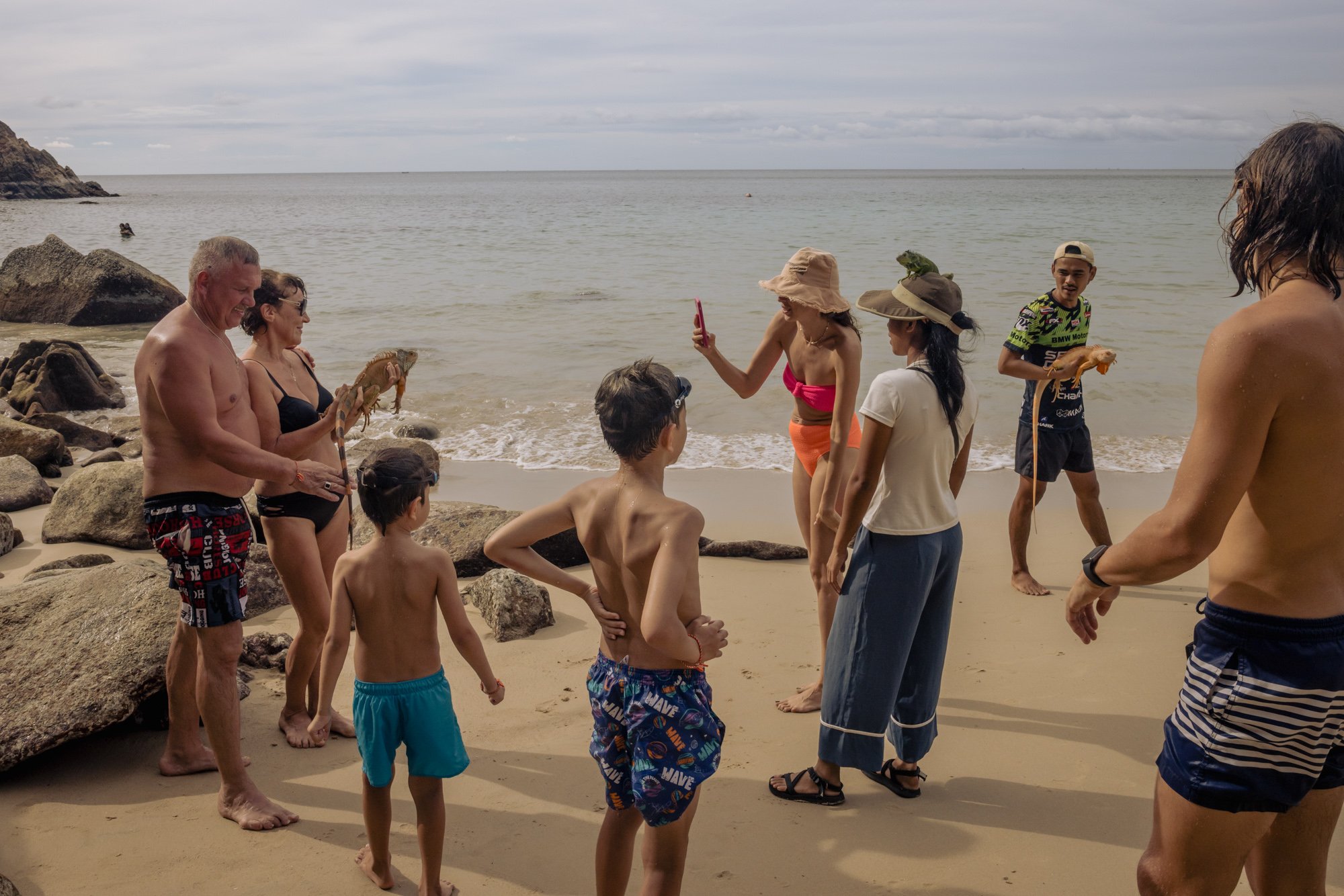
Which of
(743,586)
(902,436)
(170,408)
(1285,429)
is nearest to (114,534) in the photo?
(170,408)

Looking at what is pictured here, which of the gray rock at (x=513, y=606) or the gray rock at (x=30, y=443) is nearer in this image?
A: the gray rock at (x=513, y=606)

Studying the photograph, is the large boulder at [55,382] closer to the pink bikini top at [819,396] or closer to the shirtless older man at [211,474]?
the shirtless older man at [211,474]

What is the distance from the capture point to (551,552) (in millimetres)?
6242

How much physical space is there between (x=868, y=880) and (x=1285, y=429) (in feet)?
6.58

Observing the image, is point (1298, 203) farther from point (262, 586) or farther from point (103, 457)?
point (103, 457)

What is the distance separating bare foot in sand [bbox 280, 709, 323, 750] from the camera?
4098 mm

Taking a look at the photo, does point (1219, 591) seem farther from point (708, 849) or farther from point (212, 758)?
point (212, 758)

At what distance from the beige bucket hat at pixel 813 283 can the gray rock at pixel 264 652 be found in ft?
9.86

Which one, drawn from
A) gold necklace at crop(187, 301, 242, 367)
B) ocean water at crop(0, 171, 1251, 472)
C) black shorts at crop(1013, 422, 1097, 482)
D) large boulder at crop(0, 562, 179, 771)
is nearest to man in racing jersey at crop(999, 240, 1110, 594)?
black shorts at crop(1013, 422, 1097, 482)

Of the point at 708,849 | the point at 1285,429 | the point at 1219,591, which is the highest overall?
the point at 1285,429

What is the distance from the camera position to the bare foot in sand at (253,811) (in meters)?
3.48

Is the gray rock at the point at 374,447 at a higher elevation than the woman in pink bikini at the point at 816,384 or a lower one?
lower

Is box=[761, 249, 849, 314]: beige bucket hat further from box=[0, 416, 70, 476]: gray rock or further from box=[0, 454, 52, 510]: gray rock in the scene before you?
box=[0, 416, 70, 476]: gray rock

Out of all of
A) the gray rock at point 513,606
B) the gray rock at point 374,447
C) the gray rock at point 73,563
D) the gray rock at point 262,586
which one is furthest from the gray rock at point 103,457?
the gray rock at point 513,606
